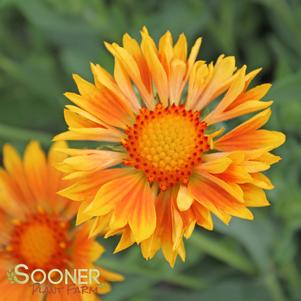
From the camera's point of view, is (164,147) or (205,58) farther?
(205,58)

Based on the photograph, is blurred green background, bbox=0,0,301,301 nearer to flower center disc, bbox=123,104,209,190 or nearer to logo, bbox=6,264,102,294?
logo, bbox=6,264,102,294

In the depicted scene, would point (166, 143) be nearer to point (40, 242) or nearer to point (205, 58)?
point (40, 242)

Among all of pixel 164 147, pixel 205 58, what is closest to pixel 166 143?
pixel 164 147

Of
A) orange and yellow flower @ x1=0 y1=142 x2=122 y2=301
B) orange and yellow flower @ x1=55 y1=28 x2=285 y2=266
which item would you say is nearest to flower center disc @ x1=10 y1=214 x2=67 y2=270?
orange and yellow flower @ x1=0 y1=142 x2=122 y2=301

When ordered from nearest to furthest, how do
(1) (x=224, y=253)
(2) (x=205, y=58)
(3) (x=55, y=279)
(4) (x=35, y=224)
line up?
(3) (x=55, y=279) → (4) (x=35, y=224) → (1) (x=224, y=253) → (2) (x=205, y=58)

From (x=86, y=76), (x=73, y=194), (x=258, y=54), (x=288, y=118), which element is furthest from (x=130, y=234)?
(x=258, y=54)

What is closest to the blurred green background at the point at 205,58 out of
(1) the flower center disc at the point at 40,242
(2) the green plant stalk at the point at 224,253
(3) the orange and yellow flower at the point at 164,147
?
(2) the green plant stalk at the point at 224,253
